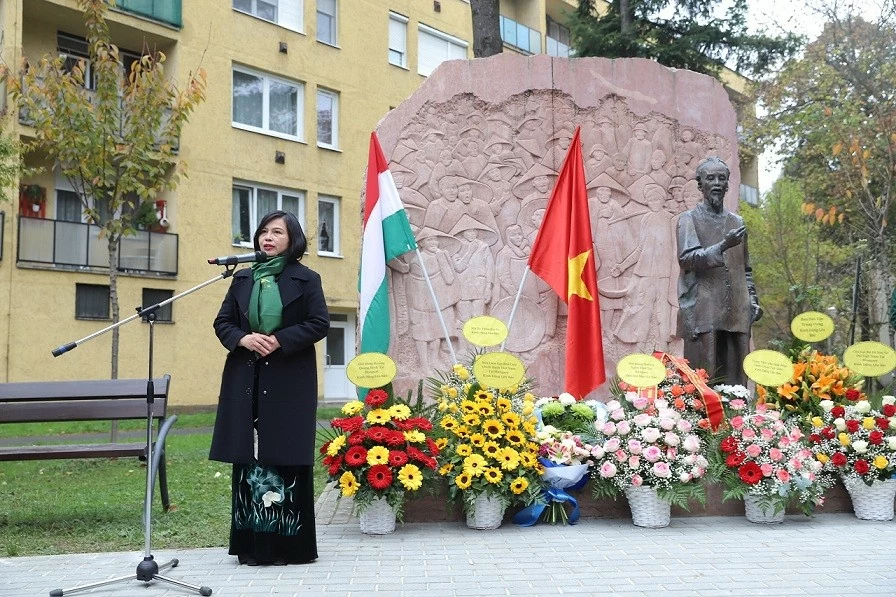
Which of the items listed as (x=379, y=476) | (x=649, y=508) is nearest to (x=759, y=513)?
(x=649, y=508)

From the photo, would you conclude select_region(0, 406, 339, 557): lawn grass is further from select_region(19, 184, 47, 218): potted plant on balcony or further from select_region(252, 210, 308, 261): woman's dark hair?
select_region(19, 184, 47, 218): potted plant on balcony

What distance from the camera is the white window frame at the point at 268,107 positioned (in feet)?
70.2

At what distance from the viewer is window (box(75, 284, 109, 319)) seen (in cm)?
1880

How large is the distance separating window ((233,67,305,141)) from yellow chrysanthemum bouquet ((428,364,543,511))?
16249 mm

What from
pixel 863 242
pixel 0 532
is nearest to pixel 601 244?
pixel 0 532

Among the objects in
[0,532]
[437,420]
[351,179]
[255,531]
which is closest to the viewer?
[255,531]

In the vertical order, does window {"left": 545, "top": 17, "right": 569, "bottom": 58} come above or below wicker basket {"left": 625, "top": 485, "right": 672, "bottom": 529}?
above

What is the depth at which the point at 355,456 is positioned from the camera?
19.5 ft

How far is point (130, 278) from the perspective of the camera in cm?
1927

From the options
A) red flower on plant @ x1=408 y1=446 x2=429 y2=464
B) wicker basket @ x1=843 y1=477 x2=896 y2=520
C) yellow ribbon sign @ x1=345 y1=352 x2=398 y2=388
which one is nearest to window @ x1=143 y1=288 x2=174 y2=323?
yellow ribbon sign @ x1=345 y1=352 x2=398 y2=388

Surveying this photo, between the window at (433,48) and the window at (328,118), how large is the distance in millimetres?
3281

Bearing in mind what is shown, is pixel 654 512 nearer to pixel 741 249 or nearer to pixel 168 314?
pixel 741 249

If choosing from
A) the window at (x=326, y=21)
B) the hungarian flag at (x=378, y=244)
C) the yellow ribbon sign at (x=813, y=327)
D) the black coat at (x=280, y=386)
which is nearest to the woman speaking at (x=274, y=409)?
the black coat at (x=280, y=386)

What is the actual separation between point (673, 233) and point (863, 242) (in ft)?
31.8
